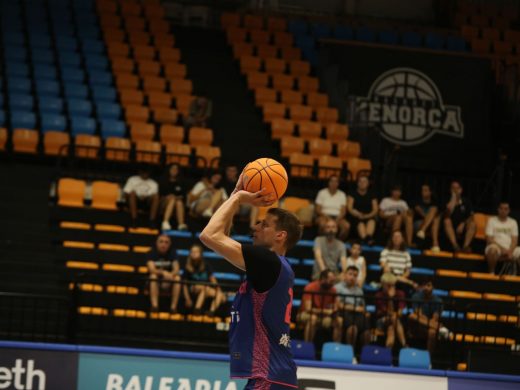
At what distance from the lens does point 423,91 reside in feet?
76.8

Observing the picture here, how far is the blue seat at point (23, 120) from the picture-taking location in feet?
60.7

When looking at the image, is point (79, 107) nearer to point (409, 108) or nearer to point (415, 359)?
point (409, 108)

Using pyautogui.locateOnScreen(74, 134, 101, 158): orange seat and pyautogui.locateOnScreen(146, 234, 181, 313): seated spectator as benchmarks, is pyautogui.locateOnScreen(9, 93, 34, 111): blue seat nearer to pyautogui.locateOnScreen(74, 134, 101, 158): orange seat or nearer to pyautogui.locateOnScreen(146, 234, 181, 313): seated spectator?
pyautogui.locateOnScreen(74, 134, 101, 158): orange seat

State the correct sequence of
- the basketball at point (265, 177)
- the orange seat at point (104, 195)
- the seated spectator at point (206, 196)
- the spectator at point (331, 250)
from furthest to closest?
the orange seat at point (104, 195) < the seated spectator at point (206, 196) < the spectator at point (331, 250) < the basketball at point (265, 177)

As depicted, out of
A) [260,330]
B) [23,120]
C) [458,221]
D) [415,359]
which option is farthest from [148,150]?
[260,330]

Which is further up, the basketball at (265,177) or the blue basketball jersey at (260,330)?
the basketball at (265,177)

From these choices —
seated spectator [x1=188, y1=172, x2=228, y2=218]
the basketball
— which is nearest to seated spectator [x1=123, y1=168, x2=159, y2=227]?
seated spectator [x1=188, y1=172, x2=228, y2=218]

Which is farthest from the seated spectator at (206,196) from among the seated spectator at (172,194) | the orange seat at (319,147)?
the orange seat at (319,147)

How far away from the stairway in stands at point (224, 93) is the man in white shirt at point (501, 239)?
15.9 ft

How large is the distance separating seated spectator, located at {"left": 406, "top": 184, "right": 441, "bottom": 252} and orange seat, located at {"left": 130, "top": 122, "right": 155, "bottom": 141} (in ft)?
17.4

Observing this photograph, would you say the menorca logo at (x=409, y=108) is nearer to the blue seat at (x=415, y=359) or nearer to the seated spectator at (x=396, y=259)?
the seated spectator at (x=396, y=259)

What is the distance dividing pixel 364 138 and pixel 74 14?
8.05 m

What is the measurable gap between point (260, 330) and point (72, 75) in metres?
15.9

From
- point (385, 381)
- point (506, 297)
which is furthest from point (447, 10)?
point (385, 381)
